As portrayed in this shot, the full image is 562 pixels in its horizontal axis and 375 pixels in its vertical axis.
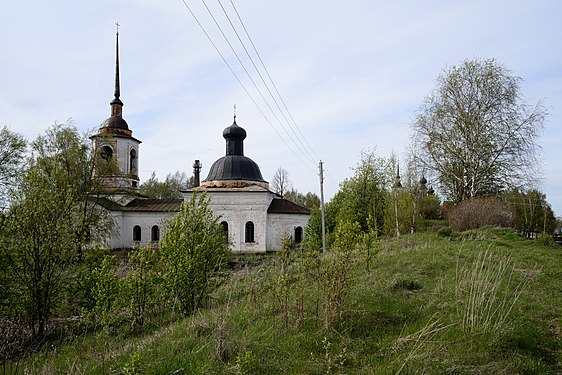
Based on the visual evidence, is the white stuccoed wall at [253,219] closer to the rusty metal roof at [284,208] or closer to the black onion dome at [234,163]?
the rusty metal roof at [284,208]

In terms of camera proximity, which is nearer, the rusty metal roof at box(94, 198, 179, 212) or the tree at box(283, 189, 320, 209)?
the rusty metal roof at box(94, 198, 179, 212)

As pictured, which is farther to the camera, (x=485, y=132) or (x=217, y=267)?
(x=485, y=132)

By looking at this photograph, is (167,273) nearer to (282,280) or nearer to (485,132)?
(282,280)

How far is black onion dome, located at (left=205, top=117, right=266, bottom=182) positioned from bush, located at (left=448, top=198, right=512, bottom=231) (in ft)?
50.5

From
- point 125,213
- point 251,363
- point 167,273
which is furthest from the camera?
point 125,213

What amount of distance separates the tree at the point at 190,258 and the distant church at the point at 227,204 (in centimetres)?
1898

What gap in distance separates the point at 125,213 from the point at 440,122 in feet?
72.8

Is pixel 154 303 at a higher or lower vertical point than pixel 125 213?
lower

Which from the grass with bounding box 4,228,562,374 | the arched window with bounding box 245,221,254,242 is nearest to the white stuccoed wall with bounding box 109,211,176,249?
the arched window with bounding box 245,221,254,242

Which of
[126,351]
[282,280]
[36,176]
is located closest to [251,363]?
[282,280]

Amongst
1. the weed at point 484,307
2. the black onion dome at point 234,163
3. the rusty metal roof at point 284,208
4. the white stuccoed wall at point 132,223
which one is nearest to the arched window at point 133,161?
the white stuccoed wall at point 132,223

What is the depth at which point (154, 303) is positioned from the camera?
884 cm

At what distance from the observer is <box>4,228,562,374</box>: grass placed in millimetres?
4984

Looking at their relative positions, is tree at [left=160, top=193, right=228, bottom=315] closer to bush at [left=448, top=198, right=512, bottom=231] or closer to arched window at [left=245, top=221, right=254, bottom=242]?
bush at [left=448, top=198, right=512, bottom=231]
